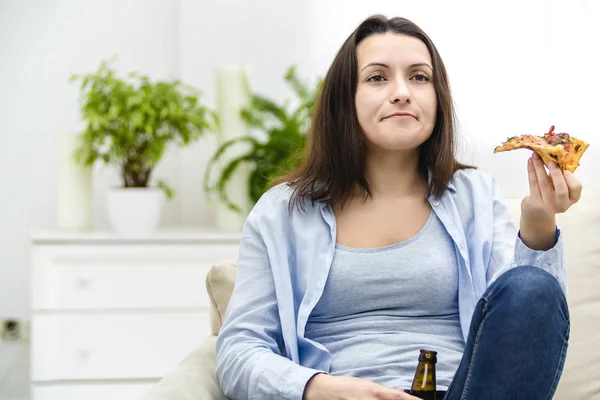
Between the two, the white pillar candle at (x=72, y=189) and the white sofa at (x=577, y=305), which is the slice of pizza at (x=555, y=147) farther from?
the white pillar candle at (x=72, y=189)

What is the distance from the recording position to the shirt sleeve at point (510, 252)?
145 centimetres

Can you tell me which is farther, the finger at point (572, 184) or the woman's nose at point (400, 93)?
the woman's nose at point (400, 93)

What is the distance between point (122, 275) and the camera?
2.99m

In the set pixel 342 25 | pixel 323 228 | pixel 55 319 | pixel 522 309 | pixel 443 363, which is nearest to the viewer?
pixel 522 309

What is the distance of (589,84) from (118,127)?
1642mm

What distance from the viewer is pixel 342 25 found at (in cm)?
342

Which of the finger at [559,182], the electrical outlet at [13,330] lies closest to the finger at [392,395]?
the finger at [559,182]

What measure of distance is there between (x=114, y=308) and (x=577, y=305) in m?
1.73

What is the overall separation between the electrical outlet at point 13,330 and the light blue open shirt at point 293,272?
83.0 inches

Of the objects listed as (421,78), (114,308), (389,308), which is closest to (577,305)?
(389,308)

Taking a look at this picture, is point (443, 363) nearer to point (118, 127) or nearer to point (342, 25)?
point (118, 127)

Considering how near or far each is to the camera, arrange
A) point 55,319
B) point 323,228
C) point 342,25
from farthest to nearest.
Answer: point 342,25
point 55,319
point 323,228

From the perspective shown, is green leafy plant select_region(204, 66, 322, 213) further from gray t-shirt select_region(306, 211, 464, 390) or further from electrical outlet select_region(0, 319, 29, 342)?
gray t-shirt select_region(306, 211, 464, 390)

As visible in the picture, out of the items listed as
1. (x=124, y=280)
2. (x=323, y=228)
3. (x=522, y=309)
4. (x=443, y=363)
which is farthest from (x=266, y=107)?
(x=522, y=309)
